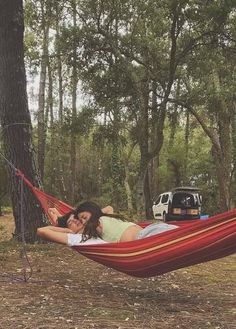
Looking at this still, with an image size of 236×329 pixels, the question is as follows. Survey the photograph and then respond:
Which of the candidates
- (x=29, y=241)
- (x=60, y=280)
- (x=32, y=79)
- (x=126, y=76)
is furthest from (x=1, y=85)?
(x=32, y=79)

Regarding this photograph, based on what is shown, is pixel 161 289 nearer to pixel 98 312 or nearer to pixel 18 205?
pixel 98 312

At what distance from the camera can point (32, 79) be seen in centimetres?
1992

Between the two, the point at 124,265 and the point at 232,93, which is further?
the point at 232,93

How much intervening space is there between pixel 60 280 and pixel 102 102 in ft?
30.4

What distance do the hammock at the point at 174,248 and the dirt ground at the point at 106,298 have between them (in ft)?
1.04

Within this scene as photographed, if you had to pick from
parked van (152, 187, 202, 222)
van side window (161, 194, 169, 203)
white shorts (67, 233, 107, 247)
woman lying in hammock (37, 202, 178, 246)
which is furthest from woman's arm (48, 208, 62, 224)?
van side window (161, 194, 169, 203)

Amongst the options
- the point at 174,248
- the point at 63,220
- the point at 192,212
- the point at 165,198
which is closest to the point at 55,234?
the point at 63,220

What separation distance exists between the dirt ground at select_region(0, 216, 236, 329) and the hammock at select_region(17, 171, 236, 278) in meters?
0.32

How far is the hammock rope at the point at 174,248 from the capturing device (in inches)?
127

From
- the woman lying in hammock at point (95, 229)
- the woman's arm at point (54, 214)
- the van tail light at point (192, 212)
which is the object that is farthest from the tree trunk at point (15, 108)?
the van tail light at point (192, 212)

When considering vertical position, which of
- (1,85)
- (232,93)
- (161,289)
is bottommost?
(161,289)

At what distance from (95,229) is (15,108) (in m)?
2.86

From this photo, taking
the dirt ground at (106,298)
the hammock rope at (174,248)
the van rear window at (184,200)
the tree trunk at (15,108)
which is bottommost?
the dirt ground at (106,298)

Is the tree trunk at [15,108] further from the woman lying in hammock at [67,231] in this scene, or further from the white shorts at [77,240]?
the white shorts at [77,240]
